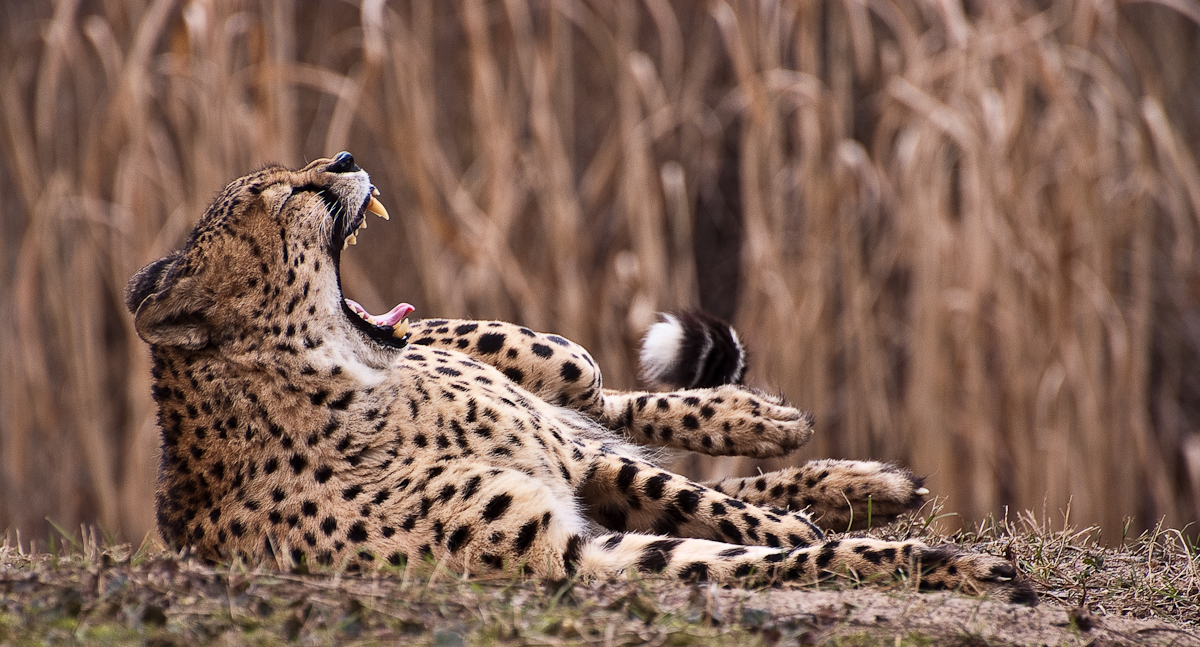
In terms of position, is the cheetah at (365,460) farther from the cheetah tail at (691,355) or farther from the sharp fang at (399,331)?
the cheetah tail at (691,355)

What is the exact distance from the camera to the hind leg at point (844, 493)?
253cm

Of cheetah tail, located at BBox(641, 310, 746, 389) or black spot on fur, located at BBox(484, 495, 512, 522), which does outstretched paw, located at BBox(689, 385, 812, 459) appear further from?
black spot on fur, located at BBox(484, 495, 512, 522)

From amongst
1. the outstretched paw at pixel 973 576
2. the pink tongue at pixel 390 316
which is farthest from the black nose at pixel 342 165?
the outstretched paw at pixel 973 576

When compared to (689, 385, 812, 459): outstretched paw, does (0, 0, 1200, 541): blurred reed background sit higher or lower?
higher

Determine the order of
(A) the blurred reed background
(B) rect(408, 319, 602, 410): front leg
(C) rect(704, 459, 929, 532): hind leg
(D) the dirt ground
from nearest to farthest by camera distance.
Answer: (D) the dirt ground < (C) rect(704, 459, 929, 532): hind leg < (B) rect(408, 319, 602, 410): front leg < (A) the blurred reed background

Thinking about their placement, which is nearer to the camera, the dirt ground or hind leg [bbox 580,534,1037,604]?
the dirt ground

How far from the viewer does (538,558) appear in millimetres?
1938

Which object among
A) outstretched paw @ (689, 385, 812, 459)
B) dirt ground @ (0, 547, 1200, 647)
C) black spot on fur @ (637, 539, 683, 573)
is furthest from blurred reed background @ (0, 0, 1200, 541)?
dirt ground @ (0, 547, 1200, 647)

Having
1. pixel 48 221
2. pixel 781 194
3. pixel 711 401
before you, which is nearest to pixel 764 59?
pixel 781 194

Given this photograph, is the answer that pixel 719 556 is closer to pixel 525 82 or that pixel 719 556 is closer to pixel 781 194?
pixel 781 194

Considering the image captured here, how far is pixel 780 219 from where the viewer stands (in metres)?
4.12

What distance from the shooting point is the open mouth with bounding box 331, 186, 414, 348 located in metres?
2.25

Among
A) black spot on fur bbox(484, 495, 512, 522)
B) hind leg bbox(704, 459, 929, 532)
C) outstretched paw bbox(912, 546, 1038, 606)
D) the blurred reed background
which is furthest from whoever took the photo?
the blurred reed background

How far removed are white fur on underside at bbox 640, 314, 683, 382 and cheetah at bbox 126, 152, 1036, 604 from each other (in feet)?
1.87
